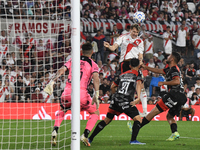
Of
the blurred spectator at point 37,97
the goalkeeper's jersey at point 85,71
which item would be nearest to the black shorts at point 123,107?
the goalkeeper's jersey at point 85,71

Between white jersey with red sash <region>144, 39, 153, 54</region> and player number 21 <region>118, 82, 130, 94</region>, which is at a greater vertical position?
white jersey with red sash <region>144, 39, 153, 54</region>

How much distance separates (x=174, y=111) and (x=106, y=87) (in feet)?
28.3

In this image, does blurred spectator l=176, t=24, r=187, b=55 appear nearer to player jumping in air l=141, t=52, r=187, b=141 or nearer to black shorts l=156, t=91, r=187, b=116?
player jumping in air l=141, t=52, r=187, b=141

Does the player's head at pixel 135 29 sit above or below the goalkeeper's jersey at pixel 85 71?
above

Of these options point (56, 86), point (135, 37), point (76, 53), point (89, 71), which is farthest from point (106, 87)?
point (76, 53)


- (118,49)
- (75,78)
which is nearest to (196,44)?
(118,49)

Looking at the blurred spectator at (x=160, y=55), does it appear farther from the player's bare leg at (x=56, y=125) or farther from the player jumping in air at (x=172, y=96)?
the player's bare leg at (x=56, y=125)

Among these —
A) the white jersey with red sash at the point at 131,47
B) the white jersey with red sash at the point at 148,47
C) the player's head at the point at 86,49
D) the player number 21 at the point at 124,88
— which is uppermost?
the white jersey with red sash at the point at 148,47

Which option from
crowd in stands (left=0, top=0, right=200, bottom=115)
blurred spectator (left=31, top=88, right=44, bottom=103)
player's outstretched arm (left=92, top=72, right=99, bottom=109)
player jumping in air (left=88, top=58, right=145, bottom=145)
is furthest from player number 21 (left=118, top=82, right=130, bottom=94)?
blurred spectator (left=31, top=88, right=44, bottom=103)

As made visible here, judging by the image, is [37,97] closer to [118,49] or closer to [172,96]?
[172,96]

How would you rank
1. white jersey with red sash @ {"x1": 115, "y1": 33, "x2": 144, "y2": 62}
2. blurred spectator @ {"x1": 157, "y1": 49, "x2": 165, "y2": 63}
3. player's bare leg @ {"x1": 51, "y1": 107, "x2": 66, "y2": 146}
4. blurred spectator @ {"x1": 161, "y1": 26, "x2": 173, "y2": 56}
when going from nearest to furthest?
player's bare leg @ {"x1": 51, "y1": 107, "x2": 66, "y2": 146} → white jersey with red sash @ {"x1": 115, "y1": 33, "x2": 144, "y2": 62} → blurred spectator @ {"x1": 157, "y1": 49, "x2": 165, "y2": 63} → blurred spectator @ {"x1": 161, "y1": 26, "x2": 173, "y2": 56}

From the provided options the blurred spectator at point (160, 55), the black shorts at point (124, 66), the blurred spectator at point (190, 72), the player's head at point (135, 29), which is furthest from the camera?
the blurred spectator at point (160, 55)

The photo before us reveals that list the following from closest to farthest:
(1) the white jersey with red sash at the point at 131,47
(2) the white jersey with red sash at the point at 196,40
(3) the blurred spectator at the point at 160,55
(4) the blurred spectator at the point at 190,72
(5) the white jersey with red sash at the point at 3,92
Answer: (1) the white jersey with red sash at the point at 131,47 → (5) the white jersey with red sash at the point at 3,92 → (4) the blurred spectator at the point at 190,72 → (3) the blurred spectator at the point at 160,55 → (2) the white jersey with red sash at the point at 196,40

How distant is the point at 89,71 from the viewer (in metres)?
7.34
